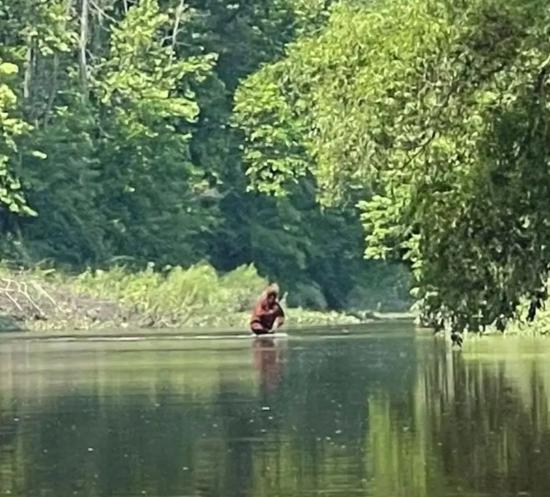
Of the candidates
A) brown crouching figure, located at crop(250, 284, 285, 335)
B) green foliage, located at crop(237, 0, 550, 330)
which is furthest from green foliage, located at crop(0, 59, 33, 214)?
green foliage, located at crop(237, 0, 550, 330)

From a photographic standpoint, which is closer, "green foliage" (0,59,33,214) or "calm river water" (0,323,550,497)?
"calm river water" (0,323,550,497)

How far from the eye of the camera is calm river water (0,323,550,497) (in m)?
20.3

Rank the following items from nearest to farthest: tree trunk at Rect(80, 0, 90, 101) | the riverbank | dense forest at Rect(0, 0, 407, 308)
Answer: the riverbank → dense forest at Rect(0, 0, 407, 308) → tree trunk at Rect(80, 0, 90, 101)

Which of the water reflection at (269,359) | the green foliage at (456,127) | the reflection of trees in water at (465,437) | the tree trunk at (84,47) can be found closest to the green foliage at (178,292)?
the tree trunk at (84,47)

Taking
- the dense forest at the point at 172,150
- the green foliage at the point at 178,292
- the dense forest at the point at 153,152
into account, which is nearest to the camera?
the green foliage at the point at 178,292

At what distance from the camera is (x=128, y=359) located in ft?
140

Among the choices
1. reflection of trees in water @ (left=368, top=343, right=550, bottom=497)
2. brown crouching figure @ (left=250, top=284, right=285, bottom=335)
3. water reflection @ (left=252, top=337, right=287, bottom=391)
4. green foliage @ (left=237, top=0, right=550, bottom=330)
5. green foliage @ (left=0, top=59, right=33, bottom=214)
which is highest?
green foliage @ (left=0, top=59, right=33, bottom=214)

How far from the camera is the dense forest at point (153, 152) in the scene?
7406 centimetres

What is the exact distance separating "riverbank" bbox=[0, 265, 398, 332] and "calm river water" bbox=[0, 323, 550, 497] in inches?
810

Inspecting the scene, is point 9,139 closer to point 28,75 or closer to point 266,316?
point 28,75

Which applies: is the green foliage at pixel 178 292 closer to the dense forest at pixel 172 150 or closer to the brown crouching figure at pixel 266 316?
the dense forest at pixel 172 150

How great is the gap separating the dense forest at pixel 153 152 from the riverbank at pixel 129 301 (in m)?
4.12

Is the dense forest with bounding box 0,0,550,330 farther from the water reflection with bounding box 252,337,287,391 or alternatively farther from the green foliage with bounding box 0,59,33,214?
the water reflection with bounding box 252,337,287,391

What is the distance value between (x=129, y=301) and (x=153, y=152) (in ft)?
38.4
